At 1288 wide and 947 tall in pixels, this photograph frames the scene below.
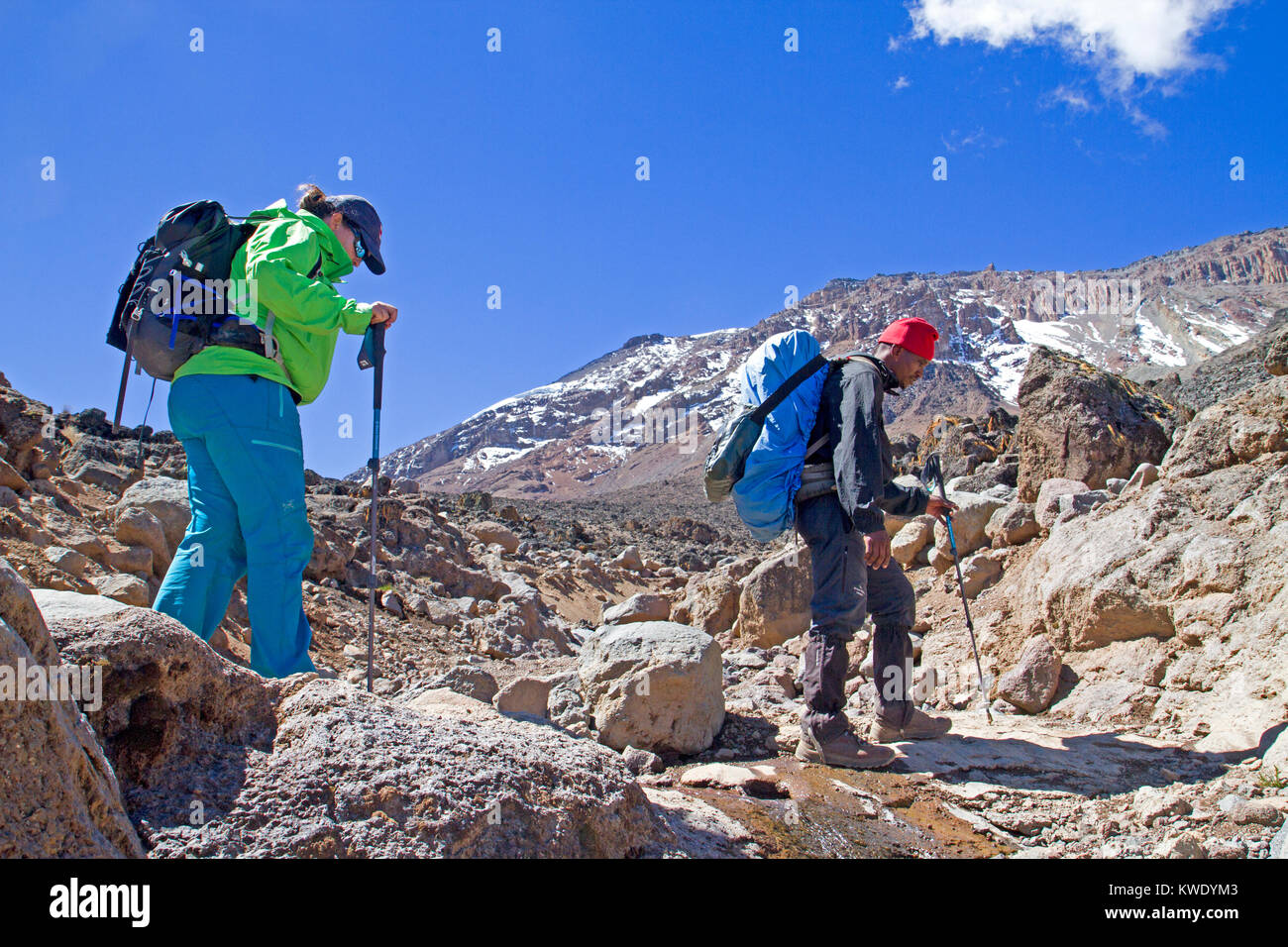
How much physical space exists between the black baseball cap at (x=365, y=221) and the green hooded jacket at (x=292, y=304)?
15 cm

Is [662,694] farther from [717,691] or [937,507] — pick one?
[937,507]

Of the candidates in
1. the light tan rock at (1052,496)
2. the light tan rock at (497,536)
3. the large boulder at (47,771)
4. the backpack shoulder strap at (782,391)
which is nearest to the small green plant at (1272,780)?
the backpack shoulder strap at (782,391)

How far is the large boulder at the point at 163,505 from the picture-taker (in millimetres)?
6086

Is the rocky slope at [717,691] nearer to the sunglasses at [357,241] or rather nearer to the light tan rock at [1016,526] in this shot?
the light tan rock at [1016,526]

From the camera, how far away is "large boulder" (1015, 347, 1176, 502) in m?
5.99

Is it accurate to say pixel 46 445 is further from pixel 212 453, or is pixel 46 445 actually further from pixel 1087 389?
pixel 1087 389

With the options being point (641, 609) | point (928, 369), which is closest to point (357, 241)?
point (641, 609)

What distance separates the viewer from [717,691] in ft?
12.2

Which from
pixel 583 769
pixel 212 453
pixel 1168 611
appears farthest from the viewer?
pixel 1168 611

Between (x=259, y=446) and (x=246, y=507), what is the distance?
0.69ft

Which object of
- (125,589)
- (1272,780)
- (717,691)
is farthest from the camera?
(125,589)
